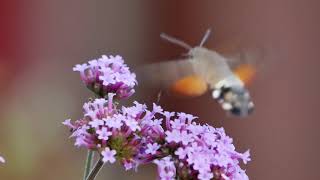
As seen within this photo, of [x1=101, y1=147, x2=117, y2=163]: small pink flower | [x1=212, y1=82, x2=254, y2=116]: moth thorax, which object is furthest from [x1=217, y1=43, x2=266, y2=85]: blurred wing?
[x1=101, y1=147, x2=117, y2=163]: small pink flower

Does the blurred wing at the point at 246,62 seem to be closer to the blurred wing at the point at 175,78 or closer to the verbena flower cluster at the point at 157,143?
the blurred wing at the point at 175,78

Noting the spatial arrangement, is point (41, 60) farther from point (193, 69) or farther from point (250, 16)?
point (193, 69)

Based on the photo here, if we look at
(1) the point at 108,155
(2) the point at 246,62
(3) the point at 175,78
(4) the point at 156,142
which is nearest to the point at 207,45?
(2) the point at 246,62

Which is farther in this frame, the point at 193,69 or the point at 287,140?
the point at 287,140

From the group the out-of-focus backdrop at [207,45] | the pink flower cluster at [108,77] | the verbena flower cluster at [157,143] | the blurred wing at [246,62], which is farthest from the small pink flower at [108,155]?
the out-of-focus backdrop at [207,45]

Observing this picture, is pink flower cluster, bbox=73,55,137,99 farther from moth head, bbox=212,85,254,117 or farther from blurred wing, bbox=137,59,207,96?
moth head, bbox=212,85,254,117

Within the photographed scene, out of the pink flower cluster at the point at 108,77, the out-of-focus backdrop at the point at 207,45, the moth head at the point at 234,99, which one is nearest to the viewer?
the moth head at the point at 234,99

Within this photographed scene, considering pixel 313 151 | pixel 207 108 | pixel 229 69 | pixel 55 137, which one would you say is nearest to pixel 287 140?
pixel 313 151
